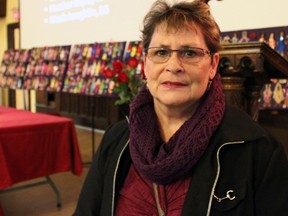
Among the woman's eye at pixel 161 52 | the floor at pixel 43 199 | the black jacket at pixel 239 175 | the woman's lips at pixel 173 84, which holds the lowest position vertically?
the floor at pixel 43 199

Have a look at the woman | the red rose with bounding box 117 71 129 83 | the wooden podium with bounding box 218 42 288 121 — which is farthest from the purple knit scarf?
the red rose with bounding box 117 71 129 83

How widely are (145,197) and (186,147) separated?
230 millimetres

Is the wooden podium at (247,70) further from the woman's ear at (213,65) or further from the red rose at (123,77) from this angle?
the red rose at (123,77)

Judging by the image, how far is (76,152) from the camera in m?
2.94

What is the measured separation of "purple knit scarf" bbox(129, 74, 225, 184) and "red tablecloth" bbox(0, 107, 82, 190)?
1.53m

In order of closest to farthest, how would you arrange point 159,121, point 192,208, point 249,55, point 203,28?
point 192,208, point 203,28, point 159,121, point 249,55

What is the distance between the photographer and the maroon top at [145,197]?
1.12m

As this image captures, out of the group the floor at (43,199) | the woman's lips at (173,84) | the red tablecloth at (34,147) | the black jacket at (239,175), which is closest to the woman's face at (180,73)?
the woman's lips at (173,84)

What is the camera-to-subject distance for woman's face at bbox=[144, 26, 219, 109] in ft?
3.74

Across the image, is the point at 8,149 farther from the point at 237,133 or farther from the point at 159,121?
the point at 237,133

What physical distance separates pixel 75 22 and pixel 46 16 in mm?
967

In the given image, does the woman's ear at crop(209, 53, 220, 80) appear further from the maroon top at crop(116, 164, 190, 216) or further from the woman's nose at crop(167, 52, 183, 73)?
the maroon top at crop(116, 164, 190, 216)

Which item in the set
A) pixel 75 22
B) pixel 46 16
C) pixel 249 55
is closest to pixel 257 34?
pixel 249 55

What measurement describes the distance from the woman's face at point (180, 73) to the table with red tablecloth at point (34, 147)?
66.5 inches
